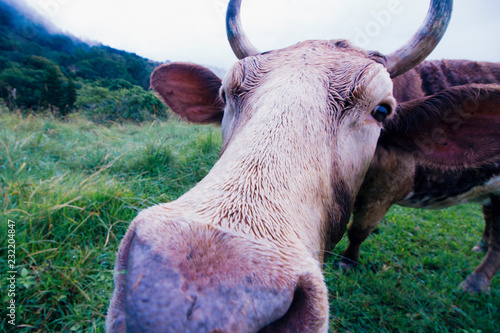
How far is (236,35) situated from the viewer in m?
2.50

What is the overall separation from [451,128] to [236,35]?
6.58 ft

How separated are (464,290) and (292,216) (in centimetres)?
290

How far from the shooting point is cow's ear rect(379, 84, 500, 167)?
1.94 m

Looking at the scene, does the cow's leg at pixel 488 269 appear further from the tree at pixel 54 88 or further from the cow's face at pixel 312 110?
the tree at pixel 54 88

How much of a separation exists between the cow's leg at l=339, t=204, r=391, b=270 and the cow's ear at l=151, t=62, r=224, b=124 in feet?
6.08

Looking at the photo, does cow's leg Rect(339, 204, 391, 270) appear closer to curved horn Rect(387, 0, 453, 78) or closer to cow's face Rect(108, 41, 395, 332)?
cow's face Rect(108, 41, 395, 332)

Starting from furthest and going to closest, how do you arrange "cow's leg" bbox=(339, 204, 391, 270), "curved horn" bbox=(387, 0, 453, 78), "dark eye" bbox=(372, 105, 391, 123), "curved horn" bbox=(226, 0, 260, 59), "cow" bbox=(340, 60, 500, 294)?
"cow's leg" bbox=(339, 204, 391, 270)
"curved horn" bbox=(226, 0, 260, 59)
"cow" bbox=(340, 60, 500, 294)
"curved horn" bbox=(387, 0, 453, 78)
"dark eye" bbox=(372, 105, 391, 123)

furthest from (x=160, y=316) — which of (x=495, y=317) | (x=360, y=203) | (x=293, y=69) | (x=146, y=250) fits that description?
(x=495, y=317)

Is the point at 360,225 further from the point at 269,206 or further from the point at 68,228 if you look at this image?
the point at 68,228

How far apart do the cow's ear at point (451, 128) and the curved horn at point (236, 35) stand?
1383 millimetres

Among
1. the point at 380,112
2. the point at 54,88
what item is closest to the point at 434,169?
the point at 380,112

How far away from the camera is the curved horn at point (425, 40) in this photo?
1.90m

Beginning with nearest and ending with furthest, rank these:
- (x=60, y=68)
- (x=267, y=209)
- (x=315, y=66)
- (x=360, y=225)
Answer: (x=267, y=209) < (x=315, y=66) < (x=360, y=225) < (x=60, y=68)

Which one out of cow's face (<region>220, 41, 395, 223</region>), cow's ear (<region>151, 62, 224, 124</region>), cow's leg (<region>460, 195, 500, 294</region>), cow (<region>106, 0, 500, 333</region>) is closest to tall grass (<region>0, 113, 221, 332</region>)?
cow's ear (<region>151, 62, 224, 124</region>)
